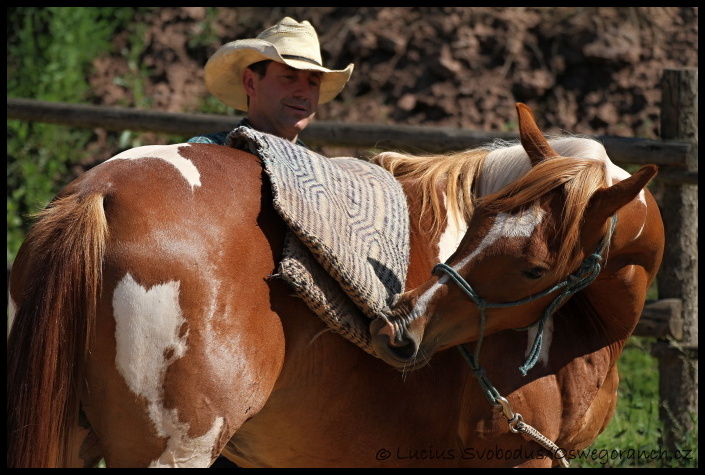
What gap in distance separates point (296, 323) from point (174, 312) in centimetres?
42

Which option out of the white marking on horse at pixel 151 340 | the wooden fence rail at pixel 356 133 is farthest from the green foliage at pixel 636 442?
the white marking on horse at pixel 151 340

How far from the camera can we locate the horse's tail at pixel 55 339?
2154 millimetres

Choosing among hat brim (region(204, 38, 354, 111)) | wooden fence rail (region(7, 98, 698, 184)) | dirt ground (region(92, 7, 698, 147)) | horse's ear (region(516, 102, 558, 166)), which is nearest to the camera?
horse's ear (region(516, 102, 558, 166))

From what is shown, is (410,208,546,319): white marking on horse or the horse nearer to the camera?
the horse

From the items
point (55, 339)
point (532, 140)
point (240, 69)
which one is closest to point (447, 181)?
point (532, 140)

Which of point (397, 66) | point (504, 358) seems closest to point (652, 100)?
point (397, 66)

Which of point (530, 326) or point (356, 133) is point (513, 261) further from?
point (356, 133)

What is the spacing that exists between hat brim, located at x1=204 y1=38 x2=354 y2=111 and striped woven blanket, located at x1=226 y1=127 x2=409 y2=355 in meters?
0.50

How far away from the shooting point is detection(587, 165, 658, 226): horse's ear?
2.28 meters

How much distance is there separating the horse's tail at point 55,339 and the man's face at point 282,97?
110 cm

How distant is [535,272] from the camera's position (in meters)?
2.39

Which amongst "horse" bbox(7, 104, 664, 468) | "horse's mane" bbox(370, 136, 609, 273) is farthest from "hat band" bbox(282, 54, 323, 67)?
"horse" bbox(7, 104, 664, 468)

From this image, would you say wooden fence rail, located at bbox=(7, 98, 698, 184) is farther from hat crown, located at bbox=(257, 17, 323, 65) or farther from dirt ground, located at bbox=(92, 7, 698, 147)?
dirt ground, located at bbox=(92, 7, 698, 147)

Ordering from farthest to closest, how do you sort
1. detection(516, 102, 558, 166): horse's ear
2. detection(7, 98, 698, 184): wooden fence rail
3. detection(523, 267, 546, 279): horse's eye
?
detection(7, 98, 698, 184): wooden fence rail
detection(516, 102, 558, 166): horse's ear
detection(523, 267, 546, 279): horse's eye
